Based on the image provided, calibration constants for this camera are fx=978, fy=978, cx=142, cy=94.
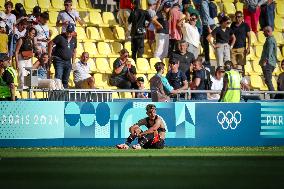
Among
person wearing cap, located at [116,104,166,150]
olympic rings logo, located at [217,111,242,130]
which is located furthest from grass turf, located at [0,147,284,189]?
olympic rings logo, located at [217,111,242,130]

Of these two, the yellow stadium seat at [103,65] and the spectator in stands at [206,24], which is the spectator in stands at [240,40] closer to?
the spectator in stands at [206,24]

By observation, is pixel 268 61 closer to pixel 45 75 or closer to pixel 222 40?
pixel 222 40

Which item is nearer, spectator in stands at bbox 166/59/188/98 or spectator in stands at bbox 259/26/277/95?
spectator in stands at bbox 166/59/188/98

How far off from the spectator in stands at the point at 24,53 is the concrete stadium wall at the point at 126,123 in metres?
2.97

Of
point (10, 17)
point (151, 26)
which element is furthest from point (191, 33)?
point (10, 17)

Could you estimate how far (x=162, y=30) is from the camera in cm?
2933

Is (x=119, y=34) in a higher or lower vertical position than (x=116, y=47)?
higher

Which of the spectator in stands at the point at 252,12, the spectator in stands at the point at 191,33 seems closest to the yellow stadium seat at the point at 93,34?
the spectator in stands at the point at 191,33

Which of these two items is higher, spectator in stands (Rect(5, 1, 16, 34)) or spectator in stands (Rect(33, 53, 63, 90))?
spectator in stands (Rect(5, 1, 16, 34))

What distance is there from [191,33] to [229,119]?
5355 mm

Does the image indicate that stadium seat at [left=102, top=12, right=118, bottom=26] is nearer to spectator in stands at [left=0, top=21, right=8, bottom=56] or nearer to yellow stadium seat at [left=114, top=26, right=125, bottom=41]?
yellow stadium seat at [left=114, top=26, right=125, bottom=41]

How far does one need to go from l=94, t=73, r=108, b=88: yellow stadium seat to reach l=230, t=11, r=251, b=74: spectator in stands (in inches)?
177

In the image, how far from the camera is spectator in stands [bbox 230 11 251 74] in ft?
100.0

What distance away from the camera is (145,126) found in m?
23.3
